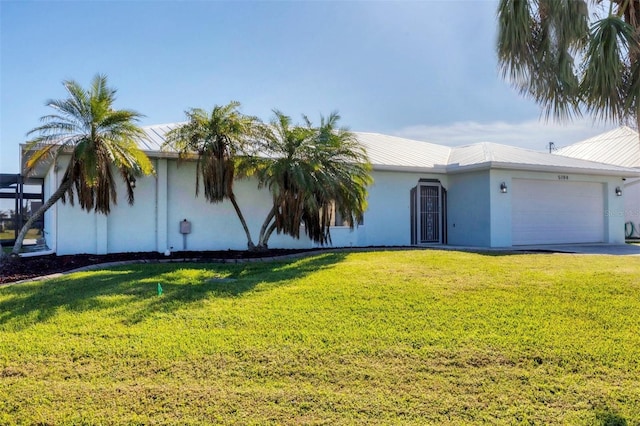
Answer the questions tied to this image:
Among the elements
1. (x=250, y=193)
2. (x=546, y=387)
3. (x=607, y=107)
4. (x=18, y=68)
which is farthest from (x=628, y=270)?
(x=18, y=68)

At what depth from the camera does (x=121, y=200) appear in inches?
512

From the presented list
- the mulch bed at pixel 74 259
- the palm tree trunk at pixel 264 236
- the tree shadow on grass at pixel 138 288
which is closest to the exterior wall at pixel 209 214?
the mulch bed at pixel 74 259

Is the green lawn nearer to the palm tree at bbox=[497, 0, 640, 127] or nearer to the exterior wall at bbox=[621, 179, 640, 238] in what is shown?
the palm tree at bbox=[497, 0, 640, 127]

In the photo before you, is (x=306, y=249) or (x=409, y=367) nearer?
(x=409, y=367)

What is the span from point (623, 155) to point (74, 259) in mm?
29363

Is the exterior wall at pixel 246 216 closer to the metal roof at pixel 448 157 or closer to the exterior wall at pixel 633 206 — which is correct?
the metal roof at pixel 448 157

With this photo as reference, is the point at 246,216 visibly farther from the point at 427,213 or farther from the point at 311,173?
the point at 427,213

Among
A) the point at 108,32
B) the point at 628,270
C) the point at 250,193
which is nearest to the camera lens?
the point at 628,270

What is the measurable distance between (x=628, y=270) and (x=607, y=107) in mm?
3995

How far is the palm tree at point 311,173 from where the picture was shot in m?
11.9

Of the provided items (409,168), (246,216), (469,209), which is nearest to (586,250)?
(469,209)

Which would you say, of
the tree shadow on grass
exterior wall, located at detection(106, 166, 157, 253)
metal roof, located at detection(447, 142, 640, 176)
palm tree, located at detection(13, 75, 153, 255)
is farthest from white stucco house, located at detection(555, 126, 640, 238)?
palm tree, located at detection(13, 75, 153, 255)

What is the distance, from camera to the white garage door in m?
16.7

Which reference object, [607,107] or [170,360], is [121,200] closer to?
[170,360]
